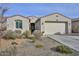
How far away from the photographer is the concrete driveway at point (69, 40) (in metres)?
7.72

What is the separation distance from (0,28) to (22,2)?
72 centimetres

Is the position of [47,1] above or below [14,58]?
above

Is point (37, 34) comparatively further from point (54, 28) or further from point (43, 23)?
point (54, 28)

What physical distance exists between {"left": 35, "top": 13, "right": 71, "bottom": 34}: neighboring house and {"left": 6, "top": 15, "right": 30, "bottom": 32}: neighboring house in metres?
0.24

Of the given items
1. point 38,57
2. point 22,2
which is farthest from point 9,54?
point 22,2

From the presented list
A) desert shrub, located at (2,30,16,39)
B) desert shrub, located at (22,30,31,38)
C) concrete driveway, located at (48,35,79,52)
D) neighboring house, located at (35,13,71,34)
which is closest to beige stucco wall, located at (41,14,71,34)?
neighboring house, located at (35,13,71,34)

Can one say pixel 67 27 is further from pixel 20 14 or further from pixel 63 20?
pixel 20 14

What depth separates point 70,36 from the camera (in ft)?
25.6

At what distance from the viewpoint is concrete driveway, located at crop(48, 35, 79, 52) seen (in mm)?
7719

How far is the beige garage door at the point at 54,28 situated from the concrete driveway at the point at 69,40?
0.36 ft

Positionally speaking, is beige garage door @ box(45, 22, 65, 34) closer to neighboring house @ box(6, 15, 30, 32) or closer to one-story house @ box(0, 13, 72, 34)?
one-story house @ box(0, 13, 72, 34)

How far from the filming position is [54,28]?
7863 millimetres

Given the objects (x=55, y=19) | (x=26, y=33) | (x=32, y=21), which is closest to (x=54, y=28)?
(x=55, y=19)

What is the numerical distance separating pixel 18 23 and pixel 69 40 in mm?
1138
